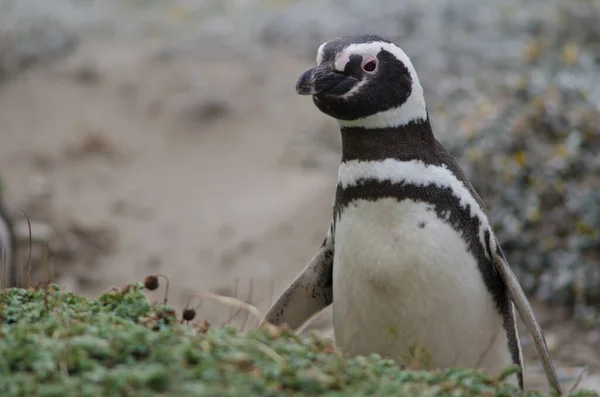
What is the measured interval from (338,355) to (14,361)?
0.73 meters

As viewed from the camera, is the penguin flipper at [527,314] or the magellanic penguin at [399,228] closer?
the magellanic penguin at [399,228]

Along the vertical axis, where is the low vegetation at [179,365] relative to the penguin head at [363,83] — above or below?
below

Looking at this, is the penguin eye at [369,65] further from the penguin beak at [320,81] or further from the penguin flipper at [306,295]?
the penguin flipper at [306,295]

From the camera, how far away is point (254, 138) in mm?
8203

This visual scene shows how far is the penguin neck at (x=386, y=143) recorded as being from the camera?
3.00m

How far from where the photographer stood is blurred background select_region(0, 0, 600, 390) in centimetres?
560

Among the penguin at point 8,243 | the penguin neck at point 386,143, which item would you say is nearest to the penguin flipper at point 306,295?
the penguin neck at point 386,143

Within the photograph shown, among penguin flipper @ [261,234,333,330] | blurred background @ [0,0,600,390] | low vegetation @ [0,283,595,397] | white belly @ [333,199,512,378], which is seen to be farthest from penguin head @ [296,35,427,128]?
blurred background @ [0,0,600,390]

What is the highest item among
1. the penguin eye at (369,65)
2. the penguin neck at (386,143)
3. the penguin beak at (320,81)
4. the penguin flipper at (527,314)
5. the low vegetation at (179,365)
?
the penguin eye at (369,65)

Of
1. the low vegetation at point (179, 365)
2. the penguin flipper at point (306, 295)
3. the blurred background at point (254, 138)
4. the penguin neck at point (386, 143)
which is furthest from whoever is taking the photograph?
the blurred background at point (254, 138)

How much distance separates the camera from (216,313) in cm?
591

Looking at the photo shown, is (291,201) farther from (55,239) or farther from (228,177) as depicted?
(55,239)

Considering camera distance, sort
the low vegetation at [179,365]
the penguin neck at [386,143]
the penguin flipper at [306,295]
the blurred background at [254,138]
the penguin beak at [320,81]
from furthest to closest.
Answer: the blurred background at [254,138], the penguin flipper at [306,295], the penguin neck at [386,143], the penguin beak at [320,81], the low vegetation at [179,365]

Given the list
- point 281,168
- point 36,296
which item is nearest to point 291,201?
point 281,168
